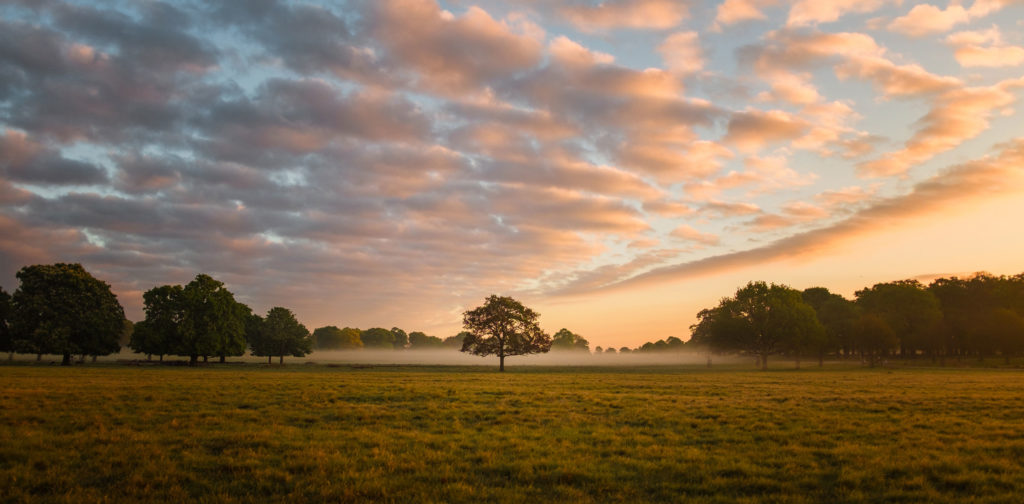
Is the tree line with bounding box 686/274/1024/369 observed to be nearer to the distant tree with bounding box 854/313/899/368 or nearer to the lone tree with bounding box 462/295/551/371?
the distant tree with bounding box 854/313/899/368

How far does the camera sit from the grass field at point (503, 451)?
11.9 meters

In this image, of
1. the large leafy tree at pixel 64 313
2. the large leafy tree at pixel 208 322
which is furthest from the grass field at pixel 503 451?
the large leafy tree at pixel 64 313

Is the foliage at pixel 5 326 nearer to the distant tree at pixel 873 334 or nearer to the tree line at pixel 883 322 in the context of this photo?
the tree line at pixel 883 322

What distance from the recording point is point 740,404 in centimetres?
2872

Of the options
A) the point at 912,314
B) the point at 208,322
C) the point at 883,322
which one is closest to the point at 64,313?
the point at 208,322

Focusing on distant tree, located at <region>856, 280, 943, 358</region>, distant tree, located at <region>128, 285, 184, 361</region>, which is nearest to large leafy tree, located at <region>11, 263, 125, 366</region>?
distant tree, located at <region>128, 285, 184, 361</region>

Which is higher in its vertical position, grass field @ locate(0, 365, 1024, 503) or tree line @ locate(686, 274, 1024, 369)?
tree line @ locate(686, 274, 1024, 369)

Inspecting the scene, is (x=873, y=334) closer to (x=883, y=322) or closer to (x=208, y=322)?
(x=883, y=322)

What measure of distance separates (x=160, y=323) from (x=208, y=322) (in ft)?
28.1

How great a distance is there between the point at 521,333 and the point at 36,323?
75.7m

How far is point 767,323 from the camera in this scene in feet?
317

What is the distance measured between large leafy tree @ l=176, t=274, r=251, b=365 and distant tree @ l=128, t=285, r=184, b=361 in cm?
123

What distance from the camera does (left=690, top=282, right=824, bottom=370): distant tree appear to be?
3743 inches

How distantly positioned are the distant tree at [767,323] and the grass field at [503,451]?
70.5 m
